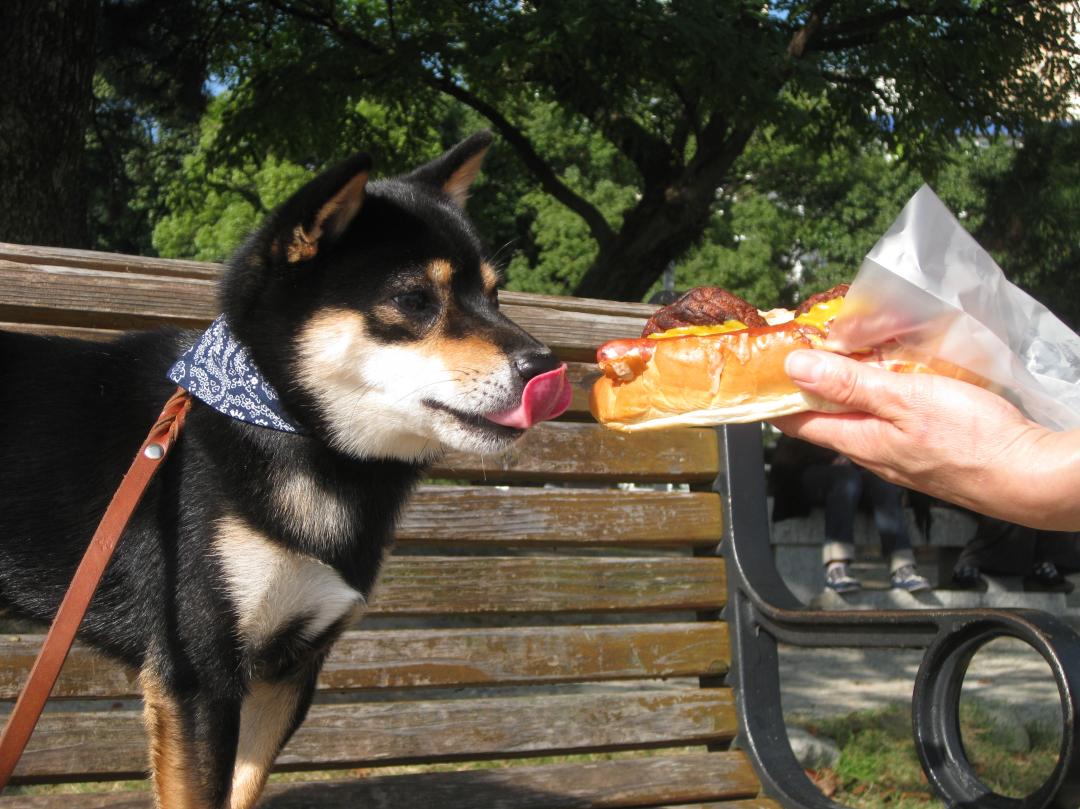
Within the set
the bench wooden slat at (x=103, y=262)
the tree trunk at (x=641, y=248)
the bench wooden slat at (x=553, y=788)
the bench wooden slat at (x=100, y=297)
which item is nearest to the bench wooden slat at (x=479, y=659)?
the bench wooden slat at (x=553, y=788)

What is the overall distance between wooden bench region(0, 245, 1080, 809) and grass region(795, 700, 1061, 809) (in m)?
1.64

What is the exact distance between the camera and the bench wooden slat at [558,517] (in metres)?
3.05

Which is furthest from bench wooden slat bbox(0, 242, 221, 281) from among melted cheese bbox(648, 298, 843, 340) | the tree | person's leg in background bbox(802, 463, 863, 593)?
the tree

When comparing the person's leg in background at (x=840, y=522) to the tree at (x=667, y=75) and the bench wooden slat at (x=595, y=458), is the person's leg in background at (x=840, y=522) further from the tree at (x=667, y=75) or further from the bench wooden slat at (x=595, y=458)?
the bench wooden slat at (x=595, y=458)

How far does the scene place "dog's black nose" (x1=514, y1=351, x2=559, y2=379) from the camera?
2602 millimetres

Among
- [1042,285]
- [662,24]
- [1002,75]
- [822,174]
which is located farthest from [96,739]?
[822,174]

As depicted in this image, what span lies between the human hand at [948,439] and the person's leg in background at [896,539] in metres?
6.64

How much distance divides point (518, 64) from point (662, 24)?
1.52 metres

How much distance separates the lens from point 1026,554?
9.45m

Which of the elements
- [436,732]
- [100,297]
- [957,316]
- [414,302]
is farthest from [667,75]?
[957,316]

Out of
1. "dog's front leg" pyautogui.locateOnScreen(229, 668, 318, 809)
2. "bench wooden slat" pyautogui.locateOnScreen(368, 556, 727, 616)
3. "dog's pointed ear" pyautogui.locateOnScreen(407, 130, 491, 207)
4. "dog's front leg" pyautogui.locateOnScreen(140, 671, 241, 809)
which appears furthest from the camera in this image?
"dog's pointed ear" pyautogui.locateOnScreen(407, 130, 491, 207)

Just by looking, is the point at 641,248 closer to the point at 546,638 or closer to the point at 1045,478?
the point at 546,638

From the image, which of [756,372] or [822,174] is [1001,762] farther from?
[822,174]

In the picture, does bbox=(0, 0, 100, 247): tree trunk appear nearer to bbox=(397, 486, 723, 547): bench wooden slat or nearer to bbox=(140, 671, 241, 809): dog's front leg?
bbox=(397, 486, 723, 547): bench wooden slat
